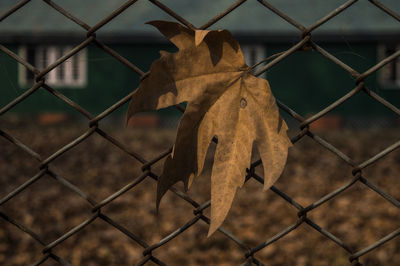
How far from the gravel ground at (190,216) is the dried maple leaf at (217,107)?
132cm

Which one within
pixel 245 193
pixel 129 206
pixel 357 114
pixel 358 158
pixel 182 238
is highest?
pixel 182 238

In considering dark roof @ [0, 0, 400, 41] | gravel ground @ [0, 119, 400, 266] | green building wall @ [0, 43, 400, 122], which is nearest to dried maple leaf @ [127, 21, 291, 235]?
gravel ground @ [0, 119, 400, 266]

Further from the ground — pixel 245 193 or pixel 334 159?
pixel 245 193

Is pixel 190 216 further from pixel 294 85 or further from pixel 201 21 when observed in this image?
pixel 294 85

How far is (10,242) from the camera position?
3.87 meters

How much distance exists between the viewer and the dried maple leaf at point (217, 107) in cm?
94

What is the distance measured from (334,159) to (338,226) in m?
4.01

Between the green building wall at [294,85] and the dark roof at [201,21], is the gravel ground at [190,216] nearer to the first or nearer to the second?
the green building wall at [294,85]

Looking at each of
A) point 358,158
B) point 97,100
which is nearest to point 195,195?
point 358,158

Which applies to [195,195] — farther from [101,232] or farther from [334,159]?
[334,159]

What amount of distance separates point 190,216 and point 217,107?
162 inches

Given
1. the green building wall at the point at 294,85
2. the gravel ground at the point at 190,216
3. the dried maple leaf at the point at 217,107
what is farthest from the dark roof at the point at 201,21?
the dried maple leaf at the point at 217,107

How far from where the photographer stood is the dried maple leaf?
943mm

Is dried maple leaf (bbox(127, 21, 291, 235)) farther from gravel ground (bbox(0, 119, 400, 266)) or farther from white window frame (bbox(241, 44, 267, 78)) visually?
white window frame (bbox(241, 44, 267, 78))
